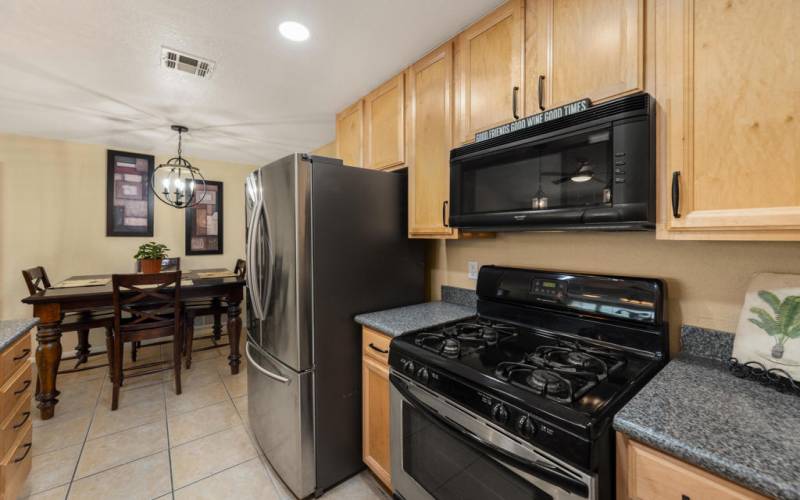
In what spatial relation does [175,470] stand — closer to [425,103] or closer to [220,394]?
[220,394]

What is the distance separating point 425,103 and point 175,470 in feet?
8.39

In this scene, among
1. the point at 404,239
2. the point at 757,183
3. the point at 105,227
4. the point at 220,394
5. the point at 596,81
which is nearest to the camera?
the point at 757,183

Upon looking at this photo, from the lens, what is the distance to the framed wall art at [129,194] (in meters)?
3.83

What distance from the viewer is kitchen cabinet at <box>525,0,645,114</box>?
1.10 metres

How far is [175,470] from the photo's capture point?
1907 millimetres

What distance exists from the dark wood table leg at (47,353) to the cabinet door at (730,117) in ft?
12.5

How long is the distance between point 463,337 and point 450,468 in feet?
1.64

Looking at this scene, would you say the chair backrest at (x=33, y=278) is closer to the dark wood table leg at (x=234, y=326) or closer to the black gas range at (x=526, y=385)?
the dark wood table leg at (x=234, y=326)

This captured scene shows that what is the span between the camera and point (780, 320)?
102 cm

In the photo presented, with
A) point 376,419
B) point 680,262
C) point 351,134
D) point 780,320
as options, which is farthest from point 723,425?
point 351,134

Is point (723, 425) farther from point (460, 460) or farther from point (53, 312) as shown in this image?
point (53, 312)

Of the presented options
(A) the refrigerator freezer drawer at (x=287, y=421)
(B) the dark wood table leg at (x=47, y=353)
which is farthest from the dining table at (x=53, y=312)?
(A) the refrigerator freezer drawer at (x=287, y=421)

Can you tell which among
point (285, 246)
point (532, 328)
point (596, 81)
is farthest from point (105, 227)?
point (596, 81)

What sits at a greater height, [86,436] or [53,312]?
[53,312]
